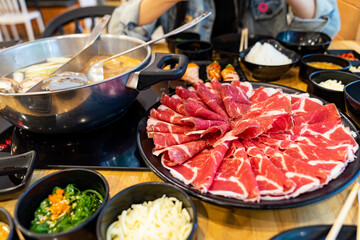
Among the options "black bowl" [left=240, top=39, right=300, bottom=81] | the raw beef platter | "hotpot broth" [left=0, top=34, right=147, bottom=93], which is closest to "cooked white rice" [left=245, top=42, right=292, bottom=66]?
"black bowl" [left=240, top=39, right=300, bottom=81]

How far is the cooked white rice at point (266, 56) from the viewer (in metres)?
1.94

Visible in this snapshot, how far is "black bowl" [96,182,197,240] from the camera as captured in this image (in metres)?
Answer: 0.83

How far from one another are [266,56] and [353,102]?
0.80m

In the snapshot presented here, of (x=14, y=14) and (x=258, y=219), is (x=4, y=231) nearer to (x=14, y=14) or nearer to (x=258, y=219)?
(x=258, y=219)

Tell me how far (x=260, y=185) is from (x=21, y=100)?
1.01 m

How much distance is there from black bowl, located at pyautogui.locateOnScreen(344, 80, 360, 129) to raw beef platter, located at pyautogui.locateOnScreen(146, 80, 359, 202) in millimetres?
145

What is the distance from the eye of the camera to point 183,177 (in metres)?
0.98

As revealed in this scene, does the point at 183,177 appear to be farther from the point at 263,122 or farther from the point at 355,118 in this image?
the point at 355,118

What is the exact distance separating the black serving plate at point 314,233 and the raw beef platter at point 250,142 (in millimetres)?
115

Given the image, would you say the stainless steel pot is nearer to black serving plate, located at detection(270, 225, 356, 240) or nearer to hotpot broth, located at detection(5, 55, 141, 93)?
hotpot broth, located at detection(5, 55, 141, 93)

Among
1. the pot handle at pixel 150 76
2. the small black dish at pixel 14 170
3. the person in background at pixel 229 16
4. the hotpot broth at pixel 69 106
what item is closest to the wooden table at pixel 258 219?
→ the small black dish at pixel 14 170

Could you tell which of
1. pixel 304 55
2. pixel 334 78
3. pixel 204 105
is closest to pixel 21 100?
pixel 204 105

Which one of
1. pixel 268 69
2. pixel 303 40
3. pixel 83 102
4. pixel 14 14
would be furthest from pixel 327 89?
pixel 14 14

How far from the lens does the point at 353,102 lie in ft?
4.23
